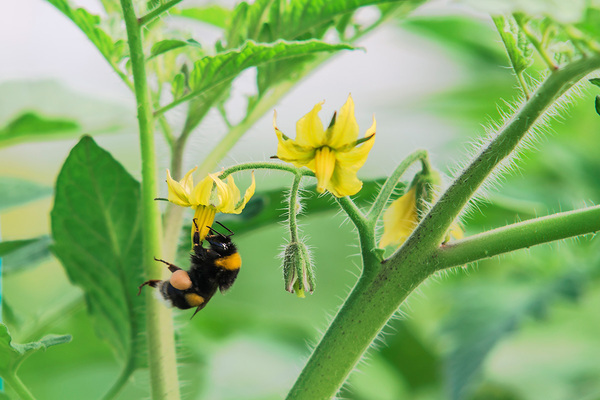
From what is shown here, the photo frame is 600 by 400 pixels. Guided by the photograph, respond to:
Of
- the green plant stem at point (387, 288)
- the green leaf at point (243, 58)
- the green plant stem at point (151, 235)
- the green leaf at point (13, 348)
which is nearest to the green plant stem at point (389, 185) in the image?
the green plant stem at point (387, 288)

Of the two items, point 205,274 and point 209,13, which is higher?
point 209,13

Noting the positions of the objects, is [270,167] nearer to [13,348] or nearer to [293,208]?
[293,208]

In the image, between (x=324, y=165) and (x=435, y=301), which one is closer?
(x=324, y=165)

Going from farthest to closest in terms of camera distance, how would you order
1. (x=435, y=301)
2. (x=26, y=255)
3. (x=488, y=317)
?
(x=435, y=301), (x=488, y=317), (x=26, y=255)

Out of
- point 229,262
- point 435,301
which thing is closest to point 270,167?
point 229,262

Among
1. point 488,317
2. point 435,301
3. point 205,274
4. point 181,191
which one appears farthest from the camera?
point 435,301

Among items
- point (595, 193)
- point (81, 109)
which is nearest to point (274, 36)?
point (81, 109)

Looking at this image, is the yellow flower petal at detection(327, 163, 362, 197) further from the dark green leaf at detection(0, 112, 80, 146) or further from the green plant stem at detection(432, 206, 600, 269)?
the dark green leaf at detection(0, 112, 80, 146)

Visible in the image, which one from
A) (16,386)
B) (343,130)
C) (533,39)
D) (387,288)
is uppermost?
(533,39)

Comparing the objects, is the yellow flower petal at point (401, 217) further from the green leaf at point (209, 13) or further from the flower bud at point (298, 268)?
the green leaf at point (209, 13)
